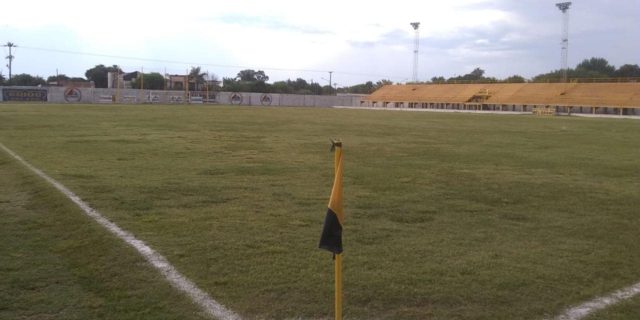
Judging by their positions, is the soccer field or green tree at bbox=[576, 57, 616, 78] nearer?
the soccer field

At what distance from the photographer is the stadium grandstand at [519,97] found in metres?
66.9

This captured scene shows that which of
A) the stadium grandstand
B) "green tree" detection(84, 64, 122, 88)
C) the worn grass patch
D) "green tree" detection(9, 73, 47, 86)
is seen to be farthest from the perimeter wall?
the worn grass patch

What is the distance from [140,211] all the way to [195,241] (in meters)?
1.83

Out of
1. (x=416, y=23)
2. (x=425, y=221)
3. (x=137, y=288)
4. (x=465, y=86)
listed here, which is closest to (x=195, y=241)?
(x=137, y=288)

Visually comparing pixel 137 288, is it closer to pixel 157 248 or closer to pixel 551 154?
pixel 157 248

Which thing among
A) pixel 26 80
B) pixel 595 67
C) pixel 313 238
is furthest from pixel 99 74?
pixel 313 238

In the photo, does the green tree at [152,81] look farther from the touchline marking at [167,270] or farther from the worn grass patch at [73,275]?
the worn grass patch at [73,275]

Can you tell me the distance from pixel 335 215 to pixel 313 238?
2.67 m

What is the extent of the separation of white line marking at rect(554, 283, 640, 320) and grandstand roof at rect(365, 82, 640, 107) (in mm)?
66763

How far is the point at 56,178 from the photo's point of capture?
10.4m

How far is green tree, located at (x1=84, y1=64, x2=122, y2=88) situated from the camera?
12281cm

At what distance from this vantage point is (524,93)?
79.8 metres

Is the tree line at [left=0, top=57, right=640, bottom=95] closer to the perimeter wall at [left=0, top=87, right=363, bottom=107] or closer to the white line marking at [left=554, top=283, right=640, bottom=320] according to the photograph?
the perimeter wall at [left=0, top=87, right=363, bottom=107]

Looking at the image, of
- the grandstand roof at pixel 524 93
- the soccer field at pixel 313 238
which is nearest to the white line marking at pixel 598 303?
the soccer field at pixel 313 238
